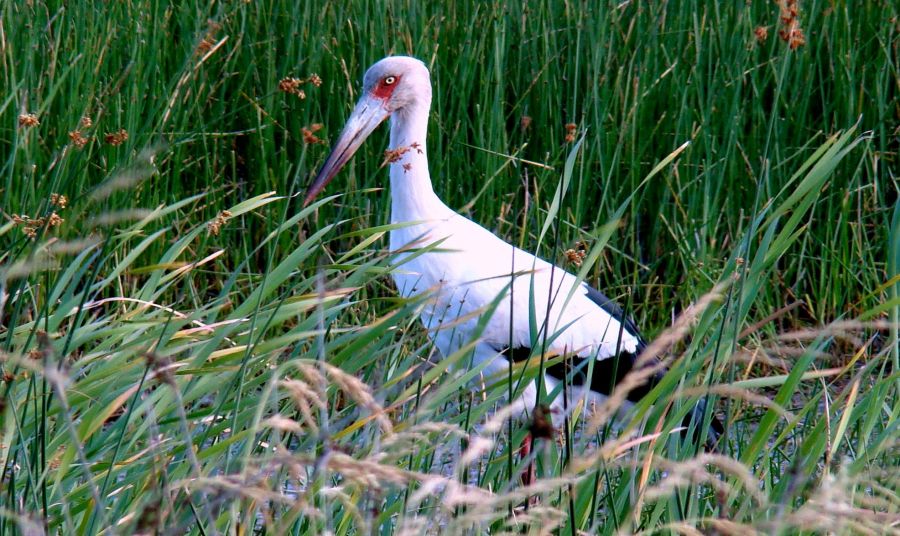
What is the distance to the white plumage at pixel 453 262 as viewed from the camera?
3387mm

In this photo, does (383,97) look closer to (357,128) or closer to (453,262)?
(357,128)

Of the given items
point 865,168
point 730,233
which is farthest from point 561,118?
point 865,168

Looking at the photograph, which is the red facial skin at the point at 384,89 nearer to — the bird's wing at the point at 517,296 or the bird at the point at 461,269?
the bird at the point at 461,269

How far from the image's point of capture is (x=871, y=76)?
4.66 meters

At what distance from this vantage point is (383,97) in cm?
380

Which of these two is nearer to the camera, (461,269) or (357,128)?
(461,269)

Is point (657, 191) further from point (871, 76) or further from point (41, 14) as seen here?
point (41, 14)

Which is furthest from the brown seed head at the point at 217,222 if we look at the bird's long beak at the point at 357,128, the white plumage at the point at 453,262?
the bird's long beak at the point at 357,128

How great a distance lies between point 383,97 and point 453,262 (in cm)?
64

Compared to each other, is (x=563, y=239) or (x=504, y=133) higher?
(x=504, y=133)

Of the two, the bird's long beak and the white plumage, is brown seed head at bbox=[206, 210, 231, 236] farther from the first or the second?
the bird's long beak

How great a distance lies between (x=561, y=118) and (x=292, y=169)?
0.99 meters

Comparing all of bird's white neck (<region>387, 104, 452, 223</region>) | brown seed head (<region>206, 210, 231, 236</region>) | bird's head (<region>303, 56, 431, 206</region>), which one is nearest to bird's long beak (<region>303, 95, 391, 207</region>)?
bird's head (<region>303, 56, 431, 206</region>)

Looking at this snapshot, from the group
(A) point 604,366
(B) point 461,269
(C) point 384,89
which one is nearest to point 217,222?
(B) point 461,269
